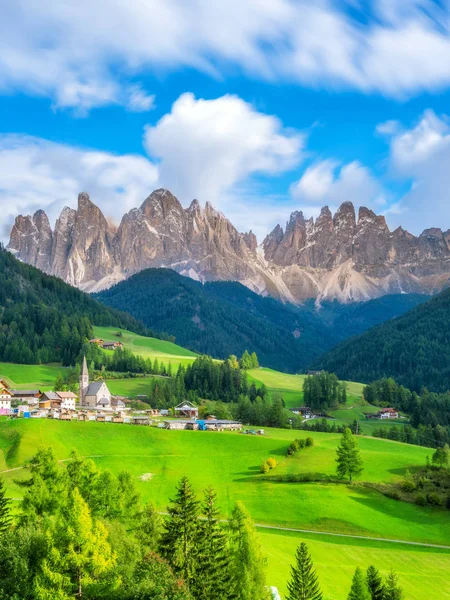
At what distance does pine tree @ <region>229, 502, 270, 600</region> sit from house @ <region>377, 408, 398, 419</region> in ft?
452

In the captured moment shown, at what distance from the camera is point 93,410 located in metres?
134

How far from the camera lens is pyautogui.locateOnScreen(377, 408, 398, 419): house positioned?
173 meters

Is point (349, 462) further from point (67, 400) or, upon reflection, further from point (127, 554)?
point (67, 400)

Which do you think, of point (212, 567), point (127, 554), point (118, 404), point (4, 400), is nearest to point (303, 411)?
point (118, 404)

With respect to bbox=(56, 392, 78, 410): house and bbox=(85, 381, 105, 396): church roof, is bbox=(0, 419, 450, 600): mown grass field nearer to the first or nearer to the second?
bbox=(56, 392, 78, 410): house

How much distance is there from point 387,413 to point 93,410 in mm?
87715

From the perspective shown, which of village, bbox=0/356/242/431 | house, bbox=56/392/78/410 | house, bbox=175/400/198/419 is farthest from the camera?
house, bbox=175/400/198/419

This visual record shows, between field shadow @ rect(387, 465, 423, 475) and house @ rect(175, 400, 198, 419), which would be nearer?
field shadow @ rect(387, 465, 423, 475)

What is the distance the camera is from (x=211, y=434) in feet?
371

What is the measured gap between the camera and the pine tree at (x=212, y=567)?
38844 mm

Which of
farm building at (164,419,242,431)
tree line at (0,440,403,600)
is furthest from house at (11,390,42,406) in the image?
tree line at (0,440,403,600)

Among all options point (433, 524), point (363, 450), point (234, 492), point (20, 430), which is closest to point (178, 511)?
point (234, 492)

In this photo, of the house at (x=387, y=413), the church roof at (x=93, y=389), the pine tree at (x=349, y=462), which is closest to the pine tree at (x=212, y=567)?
the pine tree at (x=349, y=462)

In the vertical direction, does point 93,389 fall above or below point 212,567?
above
